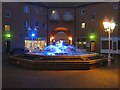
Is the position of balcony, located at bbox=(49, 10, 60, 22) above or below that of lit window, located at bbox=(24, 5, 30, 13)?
below

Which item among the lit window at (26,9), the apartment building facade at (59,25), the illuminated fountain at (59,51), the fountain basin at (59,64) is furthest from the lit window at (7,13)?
the fountain basin at (59,64)

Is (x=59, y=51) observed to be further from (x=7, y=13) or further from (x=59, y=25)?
(x=59, y=25)

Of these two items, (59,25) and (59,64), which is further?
(59,25)

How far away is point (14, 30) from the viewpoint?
43.0 metres

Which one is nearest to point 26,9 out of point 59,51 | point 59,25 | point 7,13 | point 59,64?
point 7,13

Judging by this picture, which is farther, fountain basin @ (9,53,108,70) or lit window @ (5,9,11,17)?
lit window @ (5,9,11,17)

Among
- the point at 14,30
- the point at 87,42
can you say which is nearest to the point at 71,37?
the point at 87,42

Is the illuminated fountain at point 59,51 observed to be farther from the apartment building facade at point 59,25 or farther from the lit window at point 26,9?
the lit window at point 26,9

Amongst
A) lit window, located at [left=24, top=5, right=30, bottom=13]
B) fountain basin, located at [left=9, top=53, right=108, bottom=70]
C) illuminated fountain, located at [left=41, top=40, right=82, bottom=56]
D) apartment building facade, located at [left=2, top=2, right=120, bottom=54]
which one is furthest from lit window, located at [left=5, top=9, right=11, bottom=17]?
fountain basin, located at [left=9, top=53, right=108, bottom=70]

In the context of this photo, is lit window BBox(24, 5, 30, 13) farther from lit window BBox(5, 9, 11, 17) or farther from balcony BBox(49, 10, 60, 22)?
balcony BBox(49, 10, 60, 22)

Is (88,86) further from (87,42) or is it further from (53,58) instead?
(87,42)

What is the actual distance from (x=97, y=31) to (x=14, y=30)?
15.7 meters

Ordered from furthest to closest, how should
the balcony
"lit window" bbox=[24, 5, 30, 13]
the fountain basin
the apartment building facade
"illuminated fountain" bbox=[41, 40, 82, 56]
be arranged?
the balcony < "lit window" bbox=[24, 5, 30, 13] < the apartment building facade < "illuminated fountain" bbox=[41, 40, 82, 56] < the fountain basin

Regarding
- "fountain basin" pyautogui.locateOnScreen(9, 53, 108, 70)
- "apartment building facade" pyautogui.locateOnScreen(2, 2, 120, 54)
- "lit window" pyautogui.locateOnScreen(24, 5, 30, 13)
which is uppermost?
"lit window" pyautogui.locateOnScreen(24, 5, 30, 13)
